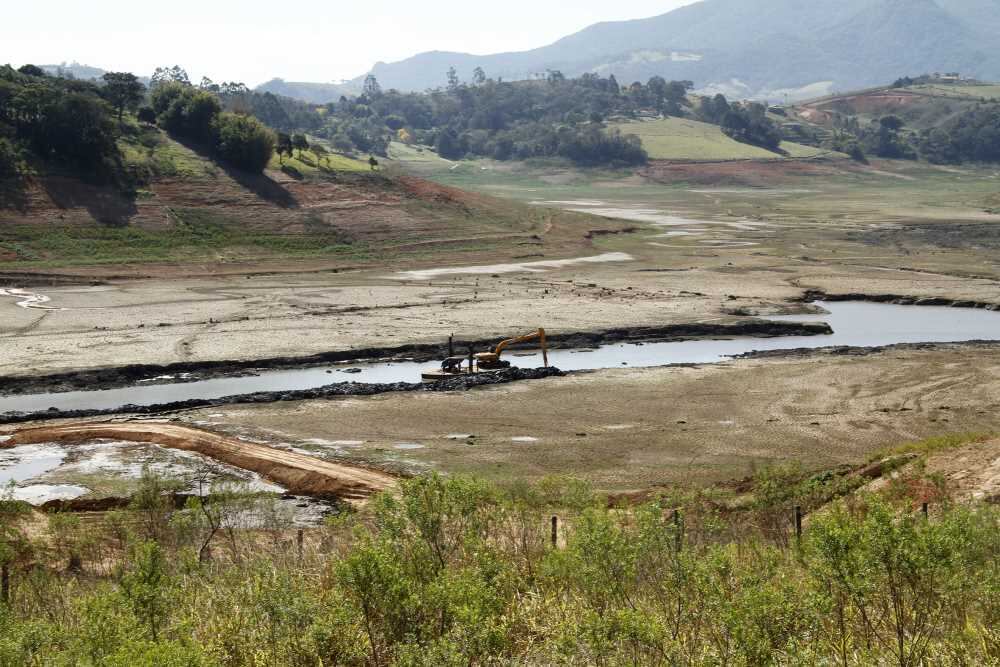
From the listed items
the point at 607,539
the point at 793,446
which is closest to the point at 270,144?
the point at 793,446

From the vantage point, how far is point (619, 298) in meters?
65.2

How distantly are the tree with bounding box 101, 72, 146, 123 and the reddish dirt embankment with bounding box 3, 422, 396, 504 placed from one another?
6745 centimetres

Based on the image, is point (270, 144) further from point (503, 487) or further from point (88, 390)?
point (503, 487)

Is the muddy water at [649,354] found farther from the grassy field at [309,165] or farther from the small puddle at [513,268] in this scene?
the grassy field at [309,165]

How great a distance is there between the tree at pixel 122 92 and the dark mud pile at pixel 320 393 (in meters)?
63.9

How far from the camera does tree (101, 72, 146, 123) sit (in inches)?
3939

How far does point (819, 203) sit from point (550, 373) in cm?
10506

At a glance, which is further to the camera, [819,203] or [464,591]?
[819,203]

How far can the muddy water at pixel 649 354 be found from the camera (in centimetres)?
4325

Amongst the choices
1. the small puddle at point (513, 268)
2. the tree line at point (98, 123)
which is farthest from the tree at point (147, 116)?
the small puddle at point (513, 268)

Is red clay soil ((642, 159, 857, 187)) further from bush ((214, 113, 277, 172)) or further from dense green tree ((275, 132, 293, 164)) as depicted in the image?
bush ((214, 113, 277, 172))

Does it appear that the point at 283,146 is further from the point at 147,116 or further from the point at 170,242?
the point at 170,242

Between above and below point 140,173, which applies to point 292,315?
below

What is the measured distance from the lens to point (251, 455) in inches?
1336
